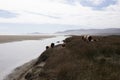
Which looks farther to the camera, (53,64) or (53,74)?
(53,64)

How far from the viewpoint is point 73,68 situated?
10.4m

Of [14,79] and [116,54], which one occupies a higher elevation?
[116,54]

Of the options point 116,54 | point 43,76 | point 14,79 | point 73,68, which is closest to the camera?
point 73,68

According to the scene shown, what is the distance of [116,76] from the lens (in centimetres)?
876

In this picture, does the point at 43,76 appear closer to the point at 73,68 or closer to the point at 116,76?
the point at 73,68

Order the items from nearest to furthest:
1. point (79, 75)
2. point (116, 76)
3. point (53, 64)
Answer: point (116, 76), point (79, 75), point (53, 64)

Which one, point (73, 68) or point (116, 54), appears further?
point (116, 54)

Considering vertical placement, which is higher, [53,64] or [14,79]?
[53,64]

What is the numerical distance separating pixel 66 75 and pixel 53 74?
1.27 metres

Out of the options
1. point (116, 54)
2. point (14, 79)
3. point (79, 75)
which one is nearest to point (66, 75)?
point (79, 75)

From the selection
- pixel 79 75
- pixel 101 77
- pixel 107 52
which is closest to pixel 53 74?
pixel 79 75

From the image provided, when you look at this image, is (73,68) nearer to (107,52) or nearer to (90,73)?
(90,73)

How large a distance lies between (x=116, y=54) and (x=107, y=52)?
0.74 m

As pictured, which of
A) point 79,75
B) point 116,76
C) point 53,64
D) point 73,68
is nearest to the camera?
point 116,76
